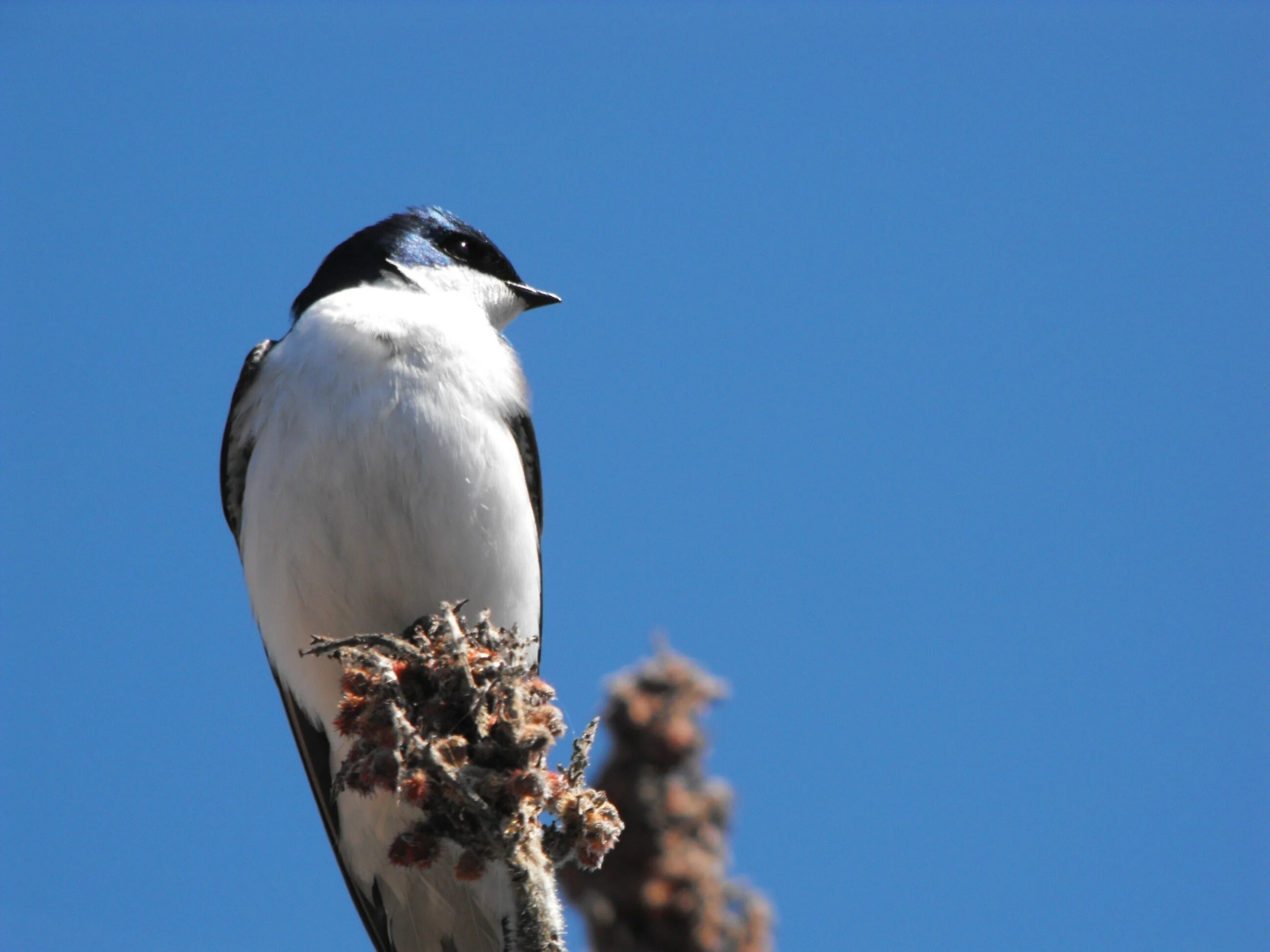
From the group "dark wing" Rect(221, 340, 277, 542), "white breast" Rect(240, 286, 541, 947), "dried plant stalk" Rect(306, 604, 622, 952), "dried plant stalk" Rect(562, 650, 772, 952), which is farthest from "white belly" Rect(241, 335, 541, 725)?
"dried plant stalk" Rect(306, 604, 622, 952)

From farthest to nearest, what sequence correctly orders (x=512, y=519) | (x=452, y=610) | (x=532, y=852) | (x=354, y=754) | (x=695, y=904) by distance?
(x=512, y=519)
(x=695, y=904)
(x=452, y=610)
(x=354, y=754)
(x=532, y=852)

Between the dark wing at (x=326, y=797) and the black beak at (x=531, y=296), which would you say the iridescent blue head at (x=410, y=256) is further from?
the dark wing at (x=326, y=797)

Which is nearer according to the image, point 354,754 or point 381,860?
point 354,754

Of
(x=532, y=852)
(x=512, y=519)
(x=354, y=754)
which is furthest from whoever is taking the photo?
(x=512, y=519)

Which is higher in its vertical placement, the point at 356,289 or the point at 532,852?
the point at 356,289

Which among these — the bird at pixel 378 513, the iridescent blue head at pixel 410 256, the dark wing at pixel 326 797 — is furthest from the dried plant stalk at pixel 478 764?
the iridescent blue head at pixel 410 256

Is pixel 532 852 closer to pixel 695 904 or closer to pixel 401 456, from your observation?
pixel 695 904

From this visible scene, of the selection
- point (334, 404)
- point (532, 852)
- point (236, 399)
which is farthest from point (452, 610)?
point (236, 399)
